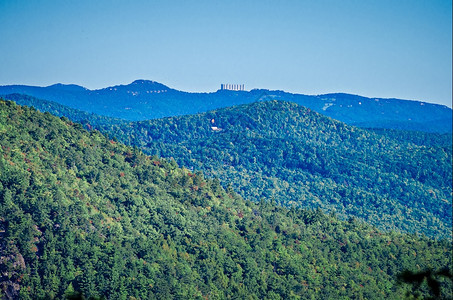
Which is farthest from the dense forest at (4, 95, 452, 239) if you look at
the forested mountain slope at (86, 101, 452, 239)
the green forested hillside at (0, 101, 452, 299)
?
the green forested hillside at (0, 101, 452, 299)

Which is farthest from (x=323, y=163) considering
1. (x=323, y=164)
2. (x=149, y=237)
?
(x=149, y=237)

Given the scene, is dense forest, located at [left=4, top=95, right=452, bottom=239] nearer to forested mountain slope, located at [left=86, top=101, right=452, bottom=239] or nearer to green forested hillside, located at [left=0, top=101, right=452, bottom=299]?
forested mountain slope, located at [left=86, top=101, right=452, bottom=239]

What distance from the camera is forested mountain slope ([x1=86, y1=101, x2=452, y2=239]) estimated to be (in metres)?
142

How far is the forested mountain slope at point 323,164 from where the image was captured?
142m

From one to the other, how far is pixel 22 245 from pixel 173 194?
2719cm

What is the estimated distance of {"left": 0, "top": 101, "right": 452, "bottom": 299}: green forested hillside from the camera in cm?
5334

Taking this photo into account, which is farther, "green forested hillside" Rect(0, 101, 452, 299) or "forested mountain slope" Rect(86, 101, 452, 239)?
"forested mountain slope" Rect(86, 101, 452, 239)

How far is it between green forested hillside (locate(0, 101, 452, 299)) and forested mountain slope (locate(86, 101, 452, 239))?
52172 mm

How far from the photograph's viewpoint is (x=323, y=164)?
163500 mm

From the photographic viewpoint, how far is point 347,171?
161 meters

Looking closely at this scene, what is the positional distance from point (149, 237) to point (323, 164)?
104746 mm

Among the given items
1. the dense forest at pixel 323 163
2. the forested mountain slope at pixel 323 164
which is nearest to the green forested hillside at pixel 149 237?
the dense forest at pixel 323 163

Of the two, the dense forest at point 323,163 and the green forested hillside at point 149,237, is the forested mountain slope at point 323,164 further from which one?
the green forested hillside at point 149,237

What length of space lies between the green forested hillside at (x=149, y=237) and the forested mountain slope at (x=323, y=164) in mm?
52172
